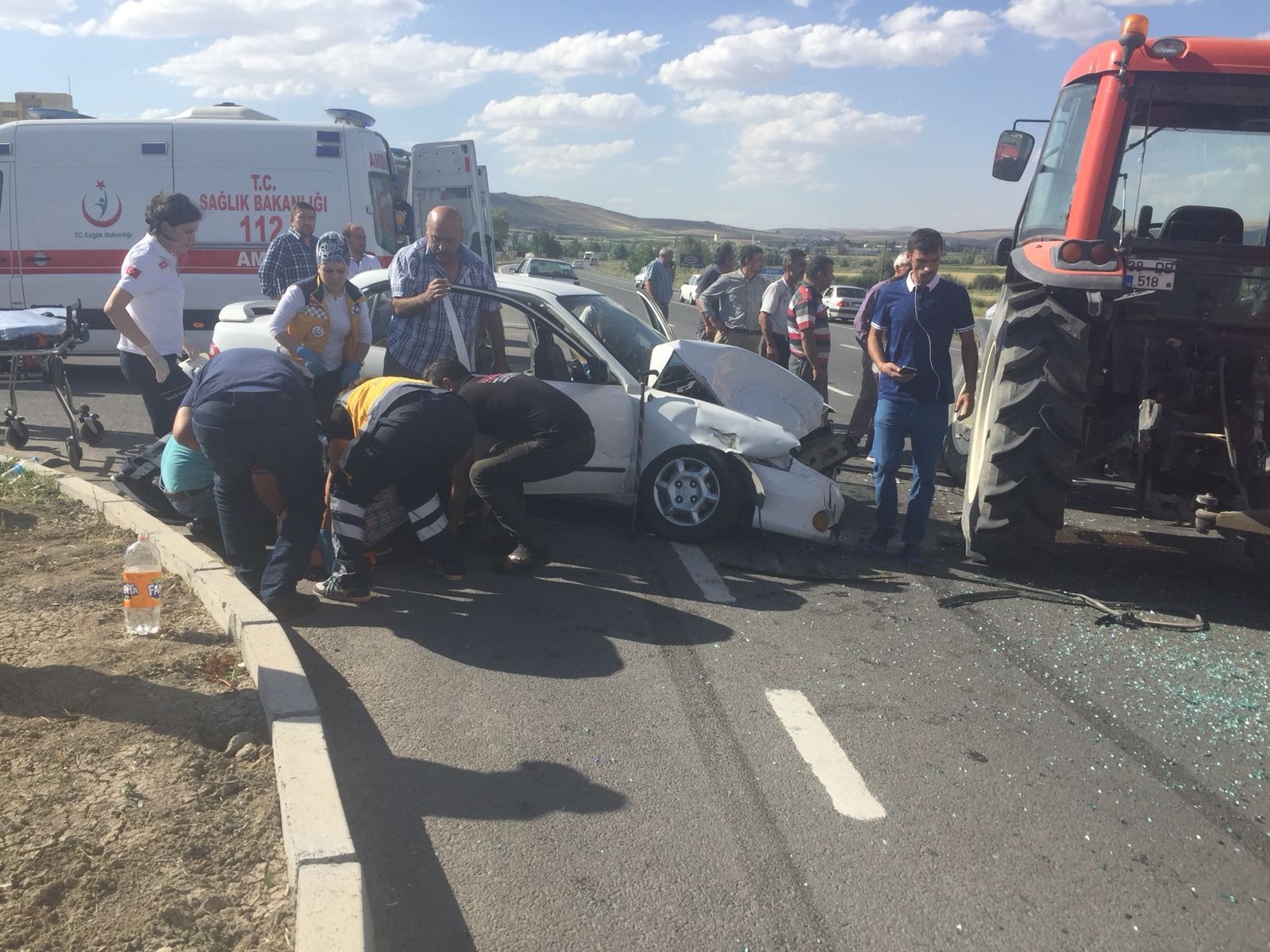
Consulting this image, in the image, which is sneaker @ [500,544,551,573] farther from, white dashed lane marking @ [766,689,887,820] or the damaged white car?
white dashed lane marking @ [766,689,887,820]

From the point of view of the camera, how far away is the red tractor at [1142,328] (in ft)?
19.1

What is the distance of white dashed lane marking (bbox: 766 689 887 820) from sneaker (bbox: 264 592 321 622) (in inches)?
92.3

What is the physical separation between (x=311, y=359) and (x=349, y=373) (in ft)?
0.82

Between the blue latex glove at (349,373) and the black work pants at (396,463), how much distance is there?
4.44 feet

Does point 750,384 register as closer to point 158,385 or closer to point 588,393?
point 588,393

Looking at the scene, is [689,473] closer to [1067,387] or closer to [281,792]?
[1067,387]

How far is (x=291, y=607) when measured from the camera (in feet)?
17.4

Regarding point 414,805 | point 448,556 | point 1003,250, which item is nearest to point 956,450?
point 1003,250

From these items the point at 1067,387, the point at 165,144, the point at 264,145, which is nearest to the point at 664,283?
the point at 264,145

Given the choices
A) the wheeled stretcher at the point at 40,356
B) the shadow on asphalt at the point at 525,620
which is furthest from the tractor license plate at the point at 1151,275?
the wheeled stretcher at the point at 40,356

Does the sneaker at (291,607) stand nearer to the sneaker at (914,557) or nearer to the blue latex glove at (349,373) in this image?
the blue latex glove at (349,373)

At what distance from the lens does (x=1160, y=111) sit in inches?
245

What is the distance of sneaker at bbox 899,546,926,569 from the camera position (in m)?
6.64

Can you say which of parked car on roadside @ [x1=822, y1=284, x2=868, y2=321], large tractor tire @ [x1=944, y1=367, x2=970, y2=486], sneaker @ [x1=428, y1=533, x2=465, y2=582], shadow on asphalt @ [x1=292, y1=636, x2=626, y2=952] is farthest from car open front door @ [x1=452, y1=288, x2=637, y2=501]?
parked car on roadside @ [x1=822, y1=284, x2=868, y2=321]
